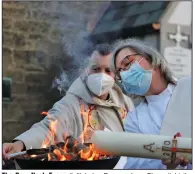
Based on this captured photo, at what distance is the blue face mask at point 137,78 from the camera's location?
9.61 feet

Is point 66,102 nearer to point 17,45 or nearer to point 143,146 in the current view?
point 17,45

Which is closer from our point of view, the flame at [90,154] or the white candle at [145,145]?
the white candle at [145,145]

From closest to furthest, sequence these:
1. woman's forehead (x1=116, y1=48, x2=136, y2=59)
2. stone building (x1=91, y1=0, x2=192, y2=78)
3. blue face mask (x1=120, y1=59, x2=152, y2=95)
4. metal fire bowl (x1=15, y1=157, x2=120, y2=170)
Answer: metal fire bowl (x1=15, y1=157, x2=120, y2=170), blue face mask (x1=120, y1=59, x2=152, y2=95), woman's forehead (x1=116, y1=48, x2=136, y2=59), stone building (x1=91, y1=0, x2=192, y2=78)

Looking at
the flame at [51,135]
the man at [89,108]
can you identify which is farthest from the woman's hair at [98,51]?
the flame at [51,135]

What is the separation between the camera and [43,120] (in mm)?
3141

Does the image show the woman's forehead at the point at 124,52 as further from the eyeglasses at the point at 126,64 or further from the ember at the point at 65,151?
the ember at the point at 65,151

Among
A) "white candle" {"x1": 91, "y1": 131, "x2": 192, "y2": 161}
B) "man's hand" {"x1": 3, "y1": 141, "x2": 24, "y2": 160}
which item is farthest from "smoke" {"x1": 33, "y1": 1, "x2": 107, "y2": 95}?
"white candle" {"x1": 91, "y1": 131, "x2": 192, "y2": 161}

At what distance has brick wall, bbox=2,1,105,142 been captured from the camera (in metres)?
3.09

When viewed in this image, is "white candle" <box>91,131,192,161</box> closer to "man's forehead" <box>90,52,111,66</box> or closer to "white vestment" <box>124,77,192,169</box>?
"white vestment" <box>124,77,192,169</box>

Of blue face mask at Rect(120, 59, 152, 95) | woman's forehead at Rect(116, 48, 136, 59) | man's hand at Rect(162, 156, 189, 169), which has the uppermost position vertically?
woman's forehead at Rect(116, 48, 136, 59)

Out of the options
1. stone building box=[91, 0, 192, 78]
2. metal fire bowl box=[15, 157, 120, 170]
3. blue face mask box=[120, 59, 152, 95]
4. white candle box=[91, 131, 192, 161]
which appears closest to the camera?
white candle box=[91, 131, 192, 161]

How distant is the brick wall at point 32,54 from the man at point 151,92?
1.30 ft

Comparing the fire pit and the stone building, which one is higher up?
the stone building

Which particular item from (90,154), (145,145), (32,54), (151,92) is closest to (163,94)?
(151,92)
